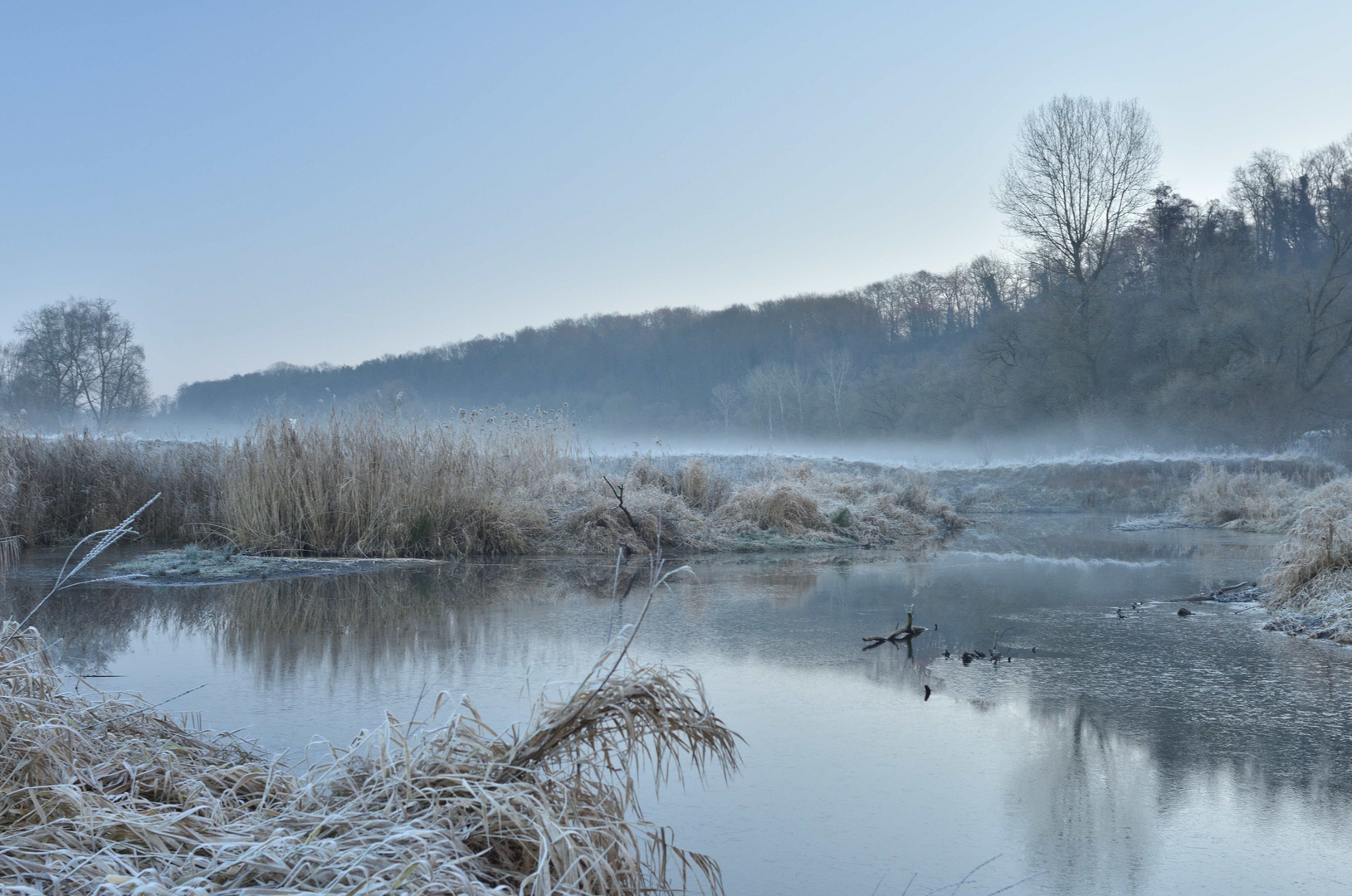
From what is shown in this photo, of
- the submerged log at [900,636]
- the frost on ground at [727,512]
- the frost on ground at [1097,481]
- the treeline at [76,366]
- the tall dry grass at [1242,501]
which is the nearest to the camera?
the submerged log at [900,636]

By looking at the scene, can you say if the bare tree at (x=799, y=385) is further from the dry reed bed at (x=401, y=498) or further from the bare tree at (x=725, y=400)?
the dry reed bed at (x=401, y=498)

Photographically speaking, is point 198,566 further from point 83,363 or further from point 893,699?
point 83,363

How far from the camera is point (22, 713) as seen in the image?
230cm

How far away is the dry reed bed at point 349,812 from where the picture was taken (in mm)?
1611

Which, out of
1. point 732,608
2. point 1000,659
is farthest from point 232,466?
point 1000,659

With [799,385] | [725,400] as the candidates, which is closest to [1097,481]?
[799,385]

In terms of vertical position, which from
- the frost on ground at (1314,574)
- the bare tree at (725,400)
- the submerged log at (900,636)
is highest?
the bare tree at (725,400)

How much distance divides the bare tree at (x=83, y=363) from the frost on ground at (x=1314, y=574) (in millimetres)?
39959

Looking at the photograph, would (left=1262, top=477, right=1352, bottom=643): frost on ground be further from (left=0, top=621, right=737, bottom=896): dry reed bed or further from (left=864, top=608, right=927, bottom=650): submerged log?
(left=0, top=621, right=737, bottom=896): dry reed bed

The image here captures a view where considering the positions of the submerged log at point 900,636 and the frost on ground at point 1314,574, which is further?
the frost on ground at point 1314,574

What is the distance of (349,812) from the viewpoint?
1859mm

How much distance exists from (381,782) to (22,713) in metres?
1.03

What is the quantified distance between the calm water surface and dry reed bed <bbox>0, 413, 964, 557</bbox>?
1864 mm

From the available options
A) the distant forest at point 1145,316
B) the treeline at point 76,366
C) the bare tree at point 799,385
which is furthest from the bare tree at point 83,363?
the bare tree at point 799,385
